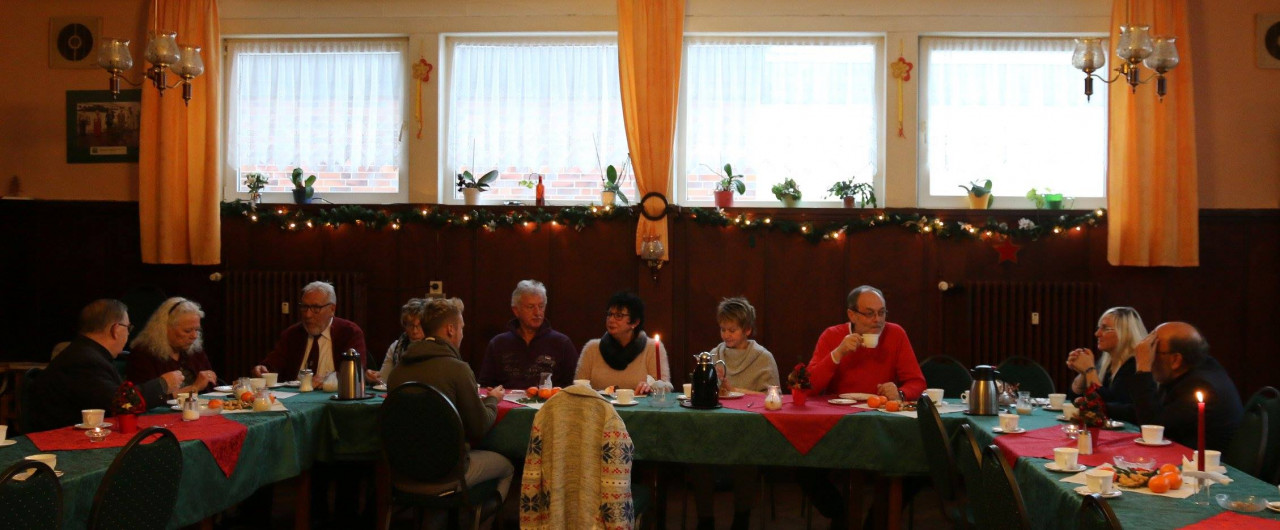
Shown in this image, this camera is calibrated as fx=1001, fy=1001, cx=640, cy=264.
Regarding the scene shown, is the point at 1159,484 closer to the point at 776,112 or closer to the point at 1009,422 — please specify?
the point at 1009,422

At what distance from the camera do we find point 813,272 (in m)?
7.31

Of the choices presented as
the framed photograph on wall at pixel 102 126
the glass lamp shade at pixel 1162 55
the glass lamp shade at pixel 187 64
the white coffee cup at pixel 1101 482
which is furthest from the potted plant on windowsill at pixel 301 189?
the white coffee cup at pixel 1101 482

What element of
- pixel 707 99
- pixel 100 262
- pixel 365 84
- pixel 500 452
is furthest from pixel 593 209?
pixel 100 262

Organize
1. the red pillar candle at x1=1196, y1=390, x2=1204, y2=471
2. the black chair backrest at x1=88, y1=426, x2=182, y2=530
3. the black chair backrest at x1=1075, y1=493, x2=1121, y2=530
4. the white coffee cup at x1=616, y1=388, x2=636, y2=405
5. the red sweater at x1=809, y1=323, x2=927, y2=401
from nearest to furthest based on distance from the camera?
the black chair backrest at x1=1075, y1=493, x2=1121, y2=530, the black chair backrest at x1=88, y1=426, x2=182, y2=530, the red pillar candle at x1=1196, y1=390, x2=1204, y2=471, the white coffee cup at x1=616, y1=388, x2=636, y2=405, the red sweater at x1=809, y1=323, x2=927, y2=401

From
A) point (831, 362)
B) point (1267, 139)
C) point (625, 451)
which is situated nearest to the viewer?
point (625, 451)

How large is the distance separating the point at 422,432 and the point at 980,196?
470 centimetres

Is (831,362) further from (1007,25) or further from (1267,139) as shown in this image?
(1267,139)

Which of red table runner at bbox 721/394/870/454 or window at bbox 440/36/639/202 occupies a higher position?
window at bbox 440/36/639/202

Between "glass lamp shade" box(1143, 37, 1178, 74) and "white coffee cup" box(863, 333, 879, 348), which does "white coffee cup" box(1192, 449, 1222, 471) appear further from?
"glass lamp shade" box(1143, 37, 1178, 74)

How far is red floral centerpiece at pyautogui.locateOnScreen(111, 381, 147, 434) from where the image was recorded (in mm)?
A: 4059

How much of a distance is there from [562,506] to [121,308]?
2238mm

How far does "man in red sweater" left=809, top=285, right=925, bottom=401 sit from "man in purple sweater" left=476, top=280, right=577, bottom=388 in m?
1.51

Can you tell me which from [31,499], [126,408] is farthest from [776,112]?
[31,499]

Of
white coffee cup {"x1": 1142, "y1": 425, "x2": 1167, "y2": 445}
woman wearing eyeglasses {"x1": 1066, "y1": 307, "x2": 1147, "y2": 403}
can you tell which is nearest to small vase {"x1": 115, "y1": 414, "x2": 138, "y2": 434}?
white coffee cup {"x1": 1142, "y1": 425, "x2": 1167, "y2": 445}
